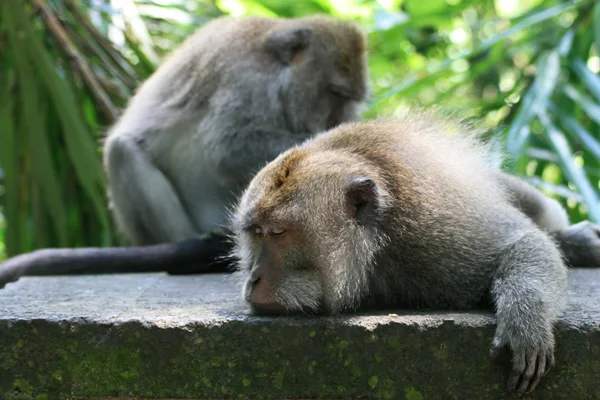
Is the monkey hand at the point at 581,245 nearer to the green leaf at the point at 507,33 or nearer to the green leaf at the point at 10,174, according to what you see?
the green leaf at the point at 507,33

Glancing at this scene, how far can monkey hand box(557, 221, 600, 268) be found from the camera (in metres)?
3.59

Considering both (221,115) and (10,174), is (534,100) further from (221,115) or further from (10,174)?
(10,174)

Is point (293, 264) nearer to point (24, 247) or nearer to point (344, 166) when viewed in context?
point (344, 166)

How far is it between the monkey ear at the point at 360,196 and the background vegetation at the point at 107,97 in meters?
2.42

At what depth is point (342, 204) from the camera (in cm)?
255

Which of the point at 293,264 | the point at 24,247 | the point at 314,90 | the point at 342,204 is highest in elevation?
the point at 314,90

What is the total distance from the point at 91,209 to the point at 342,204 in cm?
396

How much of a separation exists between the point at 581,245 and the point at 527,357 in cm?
162

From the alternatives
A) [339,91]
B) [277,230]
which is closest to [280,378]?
[277,230]

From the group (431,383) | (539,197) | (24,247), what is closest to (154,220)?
(24,247)

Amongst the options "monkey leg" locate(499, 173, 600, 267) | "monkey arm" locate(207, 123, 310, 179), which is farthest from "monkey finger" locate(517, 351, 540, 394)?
"monkey arm" locate(207, 123, 310, 179)

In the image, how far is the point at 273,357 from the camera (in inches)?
90.2

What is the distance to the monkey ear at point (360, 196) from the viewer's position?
2.55 metres

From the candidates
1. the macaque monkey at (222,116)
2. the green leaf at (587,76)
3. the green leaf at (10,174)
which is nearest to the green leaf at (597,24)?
the green leaf at (587,76)
